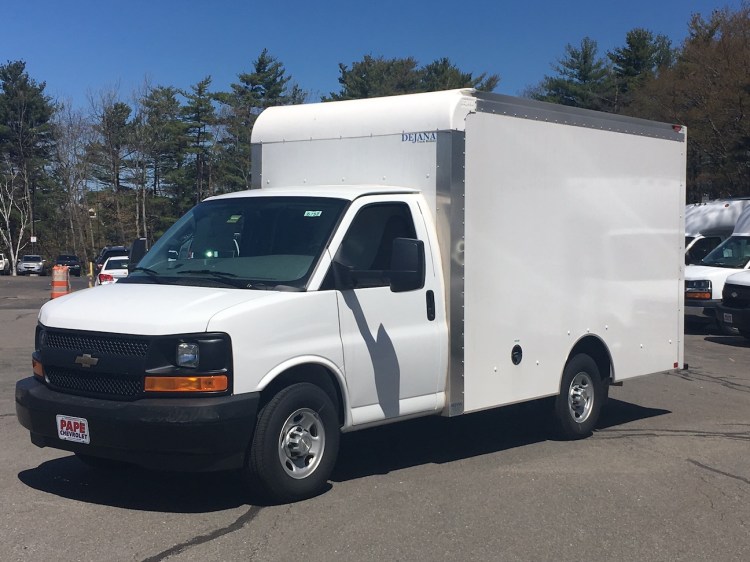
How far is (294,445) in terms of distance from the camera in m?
6.22

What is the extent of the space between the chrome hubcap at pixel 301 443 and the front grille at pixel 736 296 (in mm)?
12341

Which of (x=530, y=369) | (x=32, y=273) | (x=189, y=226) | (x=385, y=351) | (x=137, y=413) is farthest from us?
(x=32, y=273)

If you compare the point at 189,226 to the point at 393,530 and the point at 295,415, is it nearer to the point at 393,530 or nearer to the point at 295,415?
the point at 295,415

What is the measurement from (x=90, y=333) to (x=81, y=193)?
221 feet

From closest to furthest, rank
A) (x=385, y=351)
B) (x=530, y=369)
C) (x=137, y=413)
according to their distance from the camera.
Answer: (x=137, y=413) → (x=385, y=351) → (x=530, y=369)

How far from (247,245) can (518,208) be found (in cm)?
235

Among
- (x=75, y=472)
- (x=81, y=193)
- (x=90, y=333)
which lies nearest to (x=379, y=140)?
(x=90, y=333)

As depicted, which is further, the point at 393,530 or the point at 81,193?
the point at 81,193

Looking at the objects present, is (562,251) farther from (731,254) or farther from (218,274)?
(731,254)

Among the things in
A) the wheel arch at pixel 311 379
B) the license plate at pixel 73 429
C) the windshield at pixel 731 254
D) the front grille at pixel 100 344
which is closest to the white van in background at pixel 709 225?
the windshield at pixel 731 254

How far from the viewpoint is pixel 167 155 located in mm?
64062

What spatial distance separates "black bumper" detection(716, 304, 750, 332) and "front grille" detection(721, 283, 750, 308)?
0.13m

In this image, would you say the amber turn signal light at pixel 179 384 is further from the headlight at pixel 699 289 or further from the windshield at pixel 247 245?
the headlight at pixel 699 289

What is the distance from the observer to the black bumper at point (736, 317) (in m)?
16.3
